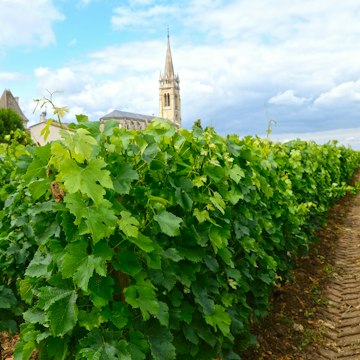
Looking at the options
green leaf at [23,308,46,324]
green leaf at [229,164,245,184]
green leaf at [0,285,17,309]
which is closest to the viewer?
green leaf at [23,308,46,324]

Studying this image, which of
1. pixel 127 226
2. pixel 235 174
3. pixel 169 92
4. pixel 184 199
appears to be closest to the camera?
pixel 127 226

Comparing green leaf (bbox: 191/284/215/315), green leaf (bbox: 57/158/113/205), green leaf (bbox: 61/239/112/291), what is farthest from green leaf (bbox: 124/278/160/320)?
green leaf (bbox: 191/284/215/315)

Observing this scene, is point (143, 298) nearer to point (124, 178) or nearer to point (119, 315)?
point (119, 315)

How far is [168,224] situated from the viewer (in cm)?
230

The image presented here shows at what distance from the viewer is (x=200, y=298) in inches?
113

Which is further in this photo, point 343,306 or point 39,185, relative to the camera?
point 343,306

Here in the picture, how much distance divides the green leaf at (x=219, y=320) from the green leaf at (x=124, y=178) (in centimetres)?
119

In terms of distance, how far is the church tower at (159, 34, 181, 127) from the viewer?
14125 centimetres

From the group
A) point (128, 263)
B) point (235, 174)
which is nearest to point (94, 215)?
point (128, 263)

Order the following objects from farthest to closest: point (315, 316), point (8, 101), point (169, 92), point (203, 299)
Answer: point (169, 92)
point (8, 101)
point (315, 316)
point (203, 299)

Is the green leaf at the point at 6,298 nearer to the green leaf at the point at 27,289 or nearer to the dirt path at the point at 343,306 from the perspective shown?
the green leaf at the point at 27,289

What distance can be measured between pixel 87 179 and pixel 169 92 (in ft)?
474

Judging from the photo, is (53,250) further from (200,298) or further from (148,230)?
(200,298)

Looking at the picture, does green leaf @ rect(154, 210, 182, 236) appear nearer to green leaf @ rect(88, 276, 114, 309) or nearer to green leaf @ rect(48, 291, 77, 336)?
green leaf @ rect(88, 276, 114, 309)
